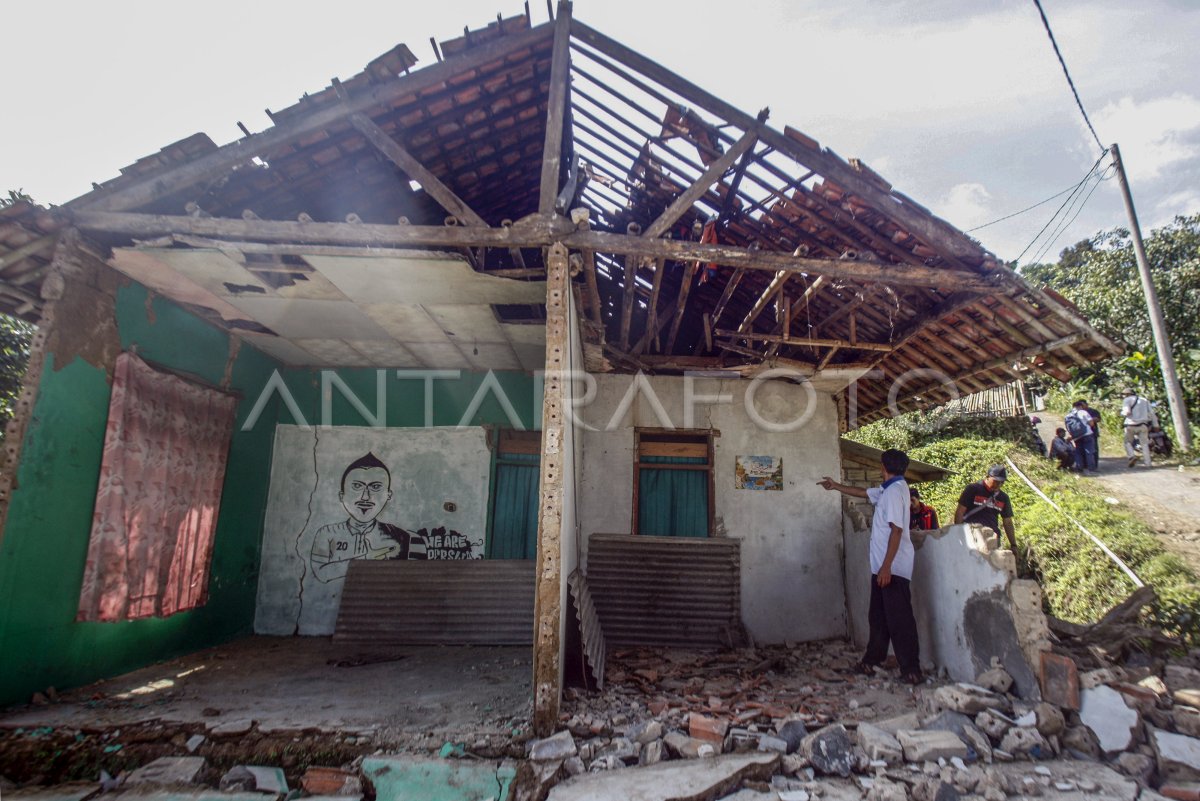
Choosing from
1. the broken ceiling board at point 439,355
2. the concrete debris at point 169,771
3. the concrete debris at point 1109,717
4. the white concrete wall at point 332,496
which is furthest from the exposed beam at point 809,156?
the concrete debris at point 169,771

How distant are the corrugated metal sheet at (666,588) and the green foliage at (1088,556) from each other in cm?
421

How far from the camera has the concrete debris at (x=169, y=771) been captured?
125 inches

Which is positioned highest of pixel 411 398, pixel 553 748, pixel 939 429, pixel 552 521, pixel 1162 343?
pixel 1162 343

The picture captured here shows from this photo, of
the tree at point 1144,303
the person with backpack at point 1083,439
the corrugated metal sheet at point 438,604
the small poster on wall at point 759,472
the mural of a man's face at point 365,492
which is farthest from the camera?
the tree at point 1144,303

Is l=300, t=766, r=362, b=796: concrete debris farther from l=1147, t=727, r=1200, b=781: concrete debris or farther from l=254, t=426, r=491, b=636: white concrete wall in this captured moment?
l=1147, t=727, r=1200, b=781: concrete debris

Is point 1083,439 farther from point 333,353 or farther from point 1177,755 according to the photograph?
point 333,353

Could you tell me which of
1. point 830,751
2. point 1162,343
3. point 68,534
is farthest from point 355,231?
point 1162,343

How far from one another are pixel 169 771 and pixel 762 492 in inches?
240

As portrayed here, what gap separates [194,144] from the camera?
4.32m

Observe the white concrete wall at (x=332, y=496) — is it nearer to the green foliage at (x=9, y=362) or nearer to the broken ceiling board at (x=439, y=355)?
the broken ceiling board at (x=439, y=355)

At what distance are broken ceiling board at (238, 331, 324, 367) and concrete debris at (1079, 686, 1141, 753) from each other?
7585 mm

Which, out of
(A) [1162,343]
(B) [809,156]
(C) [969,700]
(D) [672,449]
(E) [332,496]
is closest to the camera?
(C) [969,700]

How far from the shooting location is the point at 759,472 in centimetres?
746

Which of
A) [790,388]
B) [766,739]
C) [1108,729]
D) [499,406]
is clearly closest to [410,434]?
[499,406]
